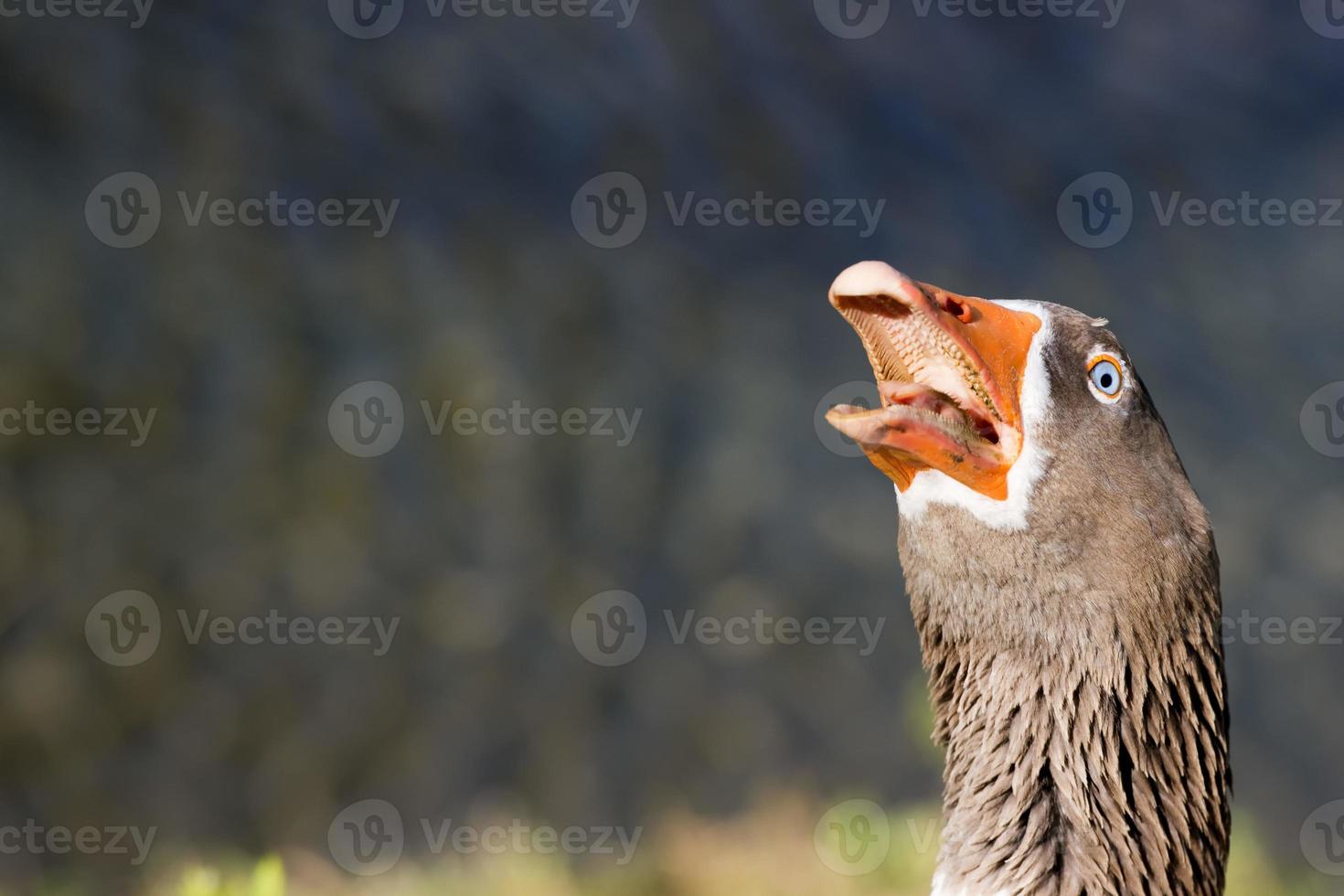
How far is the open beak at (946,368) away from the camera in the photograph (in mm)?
2207

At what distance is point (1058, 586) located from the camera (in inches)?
89.5

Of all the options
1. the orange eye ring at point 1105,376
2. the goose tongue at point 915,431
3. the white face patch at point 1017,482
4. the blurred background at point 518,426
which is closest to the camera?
the goose tongue at point 915,431

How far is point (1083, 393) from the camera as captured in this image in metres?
2.35

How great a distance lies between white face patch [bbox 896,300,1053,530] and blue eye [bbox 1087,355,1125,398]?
106 mm

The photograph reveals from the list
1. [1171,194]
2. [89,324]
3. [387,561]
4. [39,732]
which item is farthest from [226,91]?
[1171,194]

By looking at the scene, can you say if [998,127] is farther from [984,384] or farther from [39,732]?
[39,732]

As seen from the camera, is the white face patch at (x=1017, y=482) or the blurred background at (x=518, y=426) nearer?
the white face patch at (x=1017, y=482)

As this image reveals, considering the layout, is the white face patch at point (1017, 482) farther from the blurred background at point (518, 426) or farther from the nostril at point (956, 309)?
the blurred background at point (518, 426)

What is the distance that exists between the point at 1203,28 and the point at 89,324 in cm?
616

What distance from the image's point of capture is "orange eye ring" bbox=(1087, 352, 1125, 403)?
2.36m

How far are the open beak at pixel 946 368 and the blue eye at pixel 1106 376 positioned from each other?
5.3 inches

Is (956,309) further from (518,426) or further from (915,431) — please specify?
(518,426)

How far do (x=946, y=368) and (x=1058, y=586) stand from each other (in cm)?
44

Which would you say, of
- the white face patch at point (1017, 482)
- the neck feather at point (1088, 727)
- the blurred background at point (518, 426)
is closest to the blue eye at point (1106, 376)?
the white face patch at point (1017, 482)
